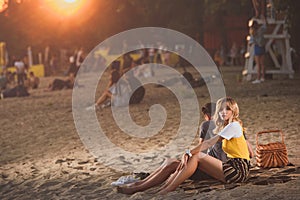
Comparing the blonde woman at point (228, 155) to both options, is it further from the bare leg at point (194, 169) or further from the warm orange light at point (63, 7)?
the warm orange light at point (63, 7)

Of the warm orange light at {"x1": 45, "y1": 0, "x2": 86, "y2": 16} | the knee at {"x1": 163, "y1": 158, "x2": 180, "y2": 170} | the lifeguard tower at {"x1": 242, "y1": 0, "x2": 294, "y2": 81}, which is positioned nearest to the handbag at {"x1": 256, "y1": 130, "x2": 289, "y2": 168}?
the knee at {"x1": 163, "y1": 158, "x2": 180, "y2": 170}

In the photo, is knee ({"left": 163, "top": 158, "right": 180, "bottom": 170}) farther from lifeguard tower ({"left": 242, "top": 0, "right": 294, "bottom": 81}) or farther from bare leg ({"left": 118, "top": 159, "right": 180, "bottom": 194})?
lifeguard tower ({"left": 242, "top": 0, "right": 294, "bottom": 81})

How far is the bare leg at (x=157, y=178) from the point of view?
23.0ft

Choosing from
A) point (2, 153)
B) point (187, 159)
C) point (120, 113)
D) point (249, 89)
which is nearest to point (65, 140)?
point (2, 153)

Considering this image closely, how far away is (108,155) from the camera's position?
32.2ft

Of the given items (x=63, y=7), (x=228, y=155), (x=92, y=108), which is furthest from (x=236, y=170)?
(x=63, y=7)

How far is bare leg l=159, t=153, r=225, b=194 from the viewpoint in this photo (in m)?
6.75

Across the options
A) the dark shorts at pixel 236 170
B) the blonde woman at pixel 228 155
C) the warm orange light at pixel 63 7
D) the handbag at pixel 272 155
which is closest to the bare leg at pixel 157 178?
the blonde woman at pixel 228 155

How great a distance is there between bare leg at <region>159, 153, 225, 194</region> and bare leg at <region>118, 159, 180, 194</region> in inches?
8.1

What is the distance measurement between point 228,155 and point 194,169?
44 cm

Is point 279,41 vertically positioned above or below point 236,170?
above

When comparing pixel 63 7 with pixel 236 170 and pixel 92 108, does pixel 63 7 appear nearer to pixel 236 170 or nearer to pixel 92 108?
pixel 92 108

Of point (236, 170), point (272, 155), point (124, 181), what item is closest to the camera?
point (236, 170)

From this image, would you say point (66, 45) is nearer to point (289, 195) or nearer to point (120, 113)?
point (120, 113)
